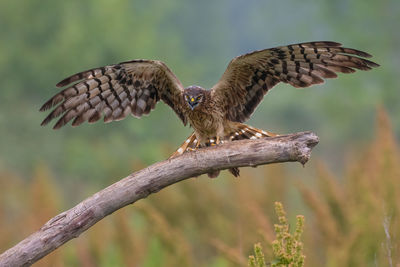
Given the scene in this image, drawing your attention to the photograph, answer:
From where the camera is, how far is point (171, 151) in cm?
1099

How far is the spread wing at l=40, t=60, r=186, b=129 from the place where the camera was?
573 centimetres

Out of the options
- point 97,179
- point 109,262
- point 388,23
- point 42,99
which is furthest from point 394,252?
point 388,23

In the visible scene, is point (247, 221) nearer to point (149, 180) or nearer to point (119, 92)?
point (119, 92)

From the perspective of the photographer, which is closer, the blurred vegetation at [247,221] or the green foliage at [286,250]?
the green foliage at [286,250]

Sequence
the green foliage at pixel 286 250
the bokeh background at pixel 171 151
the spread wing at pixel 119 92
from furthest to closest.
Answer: the bokeh background at pixel 171 151
the spread wing at pixel 119 92
the green foliage at pixel 286 250

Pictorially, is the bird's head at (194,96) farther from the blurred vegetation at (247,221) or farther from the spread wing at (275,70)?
the blurred vegetation at (247,221)

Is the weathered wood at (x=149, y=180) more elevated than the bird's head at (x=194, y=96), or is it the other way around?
the bird's head at (x=194, y=96)

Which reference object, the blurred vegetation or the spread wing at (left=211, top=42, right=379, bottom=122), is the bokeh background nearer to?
the blurred vegetation

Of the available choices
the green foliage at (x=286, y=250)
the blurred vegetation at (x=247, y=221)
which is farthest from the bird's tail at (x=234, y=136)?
the green foliage at (x=286, y=250)

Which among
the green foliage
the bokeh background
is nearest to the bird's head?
the bokeh background

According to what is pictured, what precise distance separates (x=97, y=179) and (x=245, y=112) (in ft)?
54.3

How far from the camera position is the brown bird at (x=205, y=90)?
5.56 metres

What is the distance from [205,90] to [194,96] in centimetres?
23

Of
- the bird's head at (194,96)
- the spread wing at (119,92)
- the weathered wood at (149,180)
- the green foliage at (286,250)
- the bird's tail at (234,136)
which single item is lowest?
the green foliage at (286,250)
